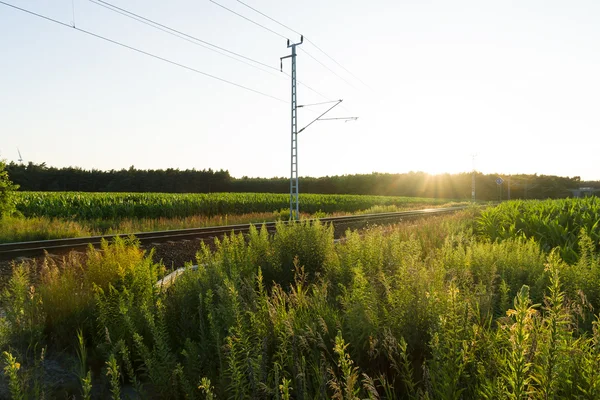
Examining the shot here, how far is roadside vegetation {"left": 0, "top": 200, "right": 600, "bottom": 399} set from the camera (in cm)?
254

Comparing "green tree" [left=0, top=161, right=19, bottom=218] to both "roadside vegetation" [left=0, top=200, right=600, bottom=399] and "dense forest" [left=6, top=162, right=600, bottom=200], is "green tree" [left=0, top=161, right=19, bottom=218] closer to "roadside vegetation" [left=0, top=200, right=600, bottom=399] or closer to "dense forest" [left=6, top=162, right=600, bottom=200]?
"roadside vegetation" [left=0, top=200, right=600, bottom=399]

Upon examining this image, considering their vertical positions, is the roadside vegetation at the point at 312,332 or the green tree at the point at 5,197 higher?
the green tree at the point at 5,197

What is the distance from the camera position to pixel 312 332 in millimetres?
2957

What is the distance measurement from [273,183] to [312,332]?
242 ft

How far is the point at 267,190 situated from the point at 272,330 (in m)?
72.6

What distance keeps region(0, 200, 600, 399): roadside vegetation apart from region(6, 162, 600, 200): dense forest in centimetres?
6510

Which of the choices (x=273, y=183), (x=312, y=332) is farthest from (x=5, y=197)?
(x=273, y=183)

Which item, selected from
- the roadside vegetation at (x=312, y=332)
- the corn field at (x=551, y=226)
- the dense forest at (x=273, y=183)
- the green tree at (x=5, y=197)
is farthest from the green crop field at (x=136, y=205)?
the dense forest at (x=273, y=183)

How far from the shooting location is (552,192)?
84688mm

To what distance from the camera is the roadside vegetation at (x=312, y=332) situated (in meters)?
2.54

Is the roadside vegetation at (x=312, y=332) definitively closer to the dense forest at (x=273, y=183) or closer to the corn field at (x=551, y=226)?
the corn field at (x=551, y=226)

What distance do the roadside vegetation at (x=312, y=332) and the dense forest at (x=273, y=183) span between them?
65.1 m

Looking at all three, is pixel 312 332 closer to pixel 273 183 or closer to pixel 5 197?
pixel 5 197

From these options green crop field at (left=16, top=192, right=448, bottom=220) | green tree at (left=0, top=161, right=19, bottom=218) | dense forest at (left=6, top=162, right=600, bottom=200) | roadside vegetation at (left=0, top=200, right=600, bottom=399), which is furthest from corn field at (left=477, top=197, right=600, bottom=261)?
dense forest at (left=6, top=162, right=600, bottom=200)
